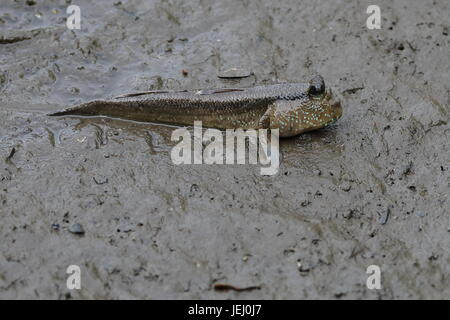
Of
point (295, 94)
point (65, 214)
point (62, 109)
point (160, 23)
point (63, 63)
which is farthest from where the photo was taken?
point (160, 23)

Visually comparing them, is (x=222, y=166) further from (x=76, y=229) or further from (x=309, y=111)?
(x=76, y=229)

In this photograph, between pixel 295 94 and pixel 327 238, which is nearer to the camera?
pixel 327 238

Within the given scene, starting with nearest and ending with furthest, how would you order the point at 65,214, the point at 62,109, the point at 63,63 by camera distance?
1. the point at 65,214
2. the point at 62,109
3. the point at 63,63

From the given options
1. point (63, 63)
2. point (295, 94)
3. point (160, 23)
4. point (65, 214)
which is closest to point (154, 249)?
point (65, 214)

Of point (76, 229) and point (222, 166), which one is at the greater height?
point (222, 166)

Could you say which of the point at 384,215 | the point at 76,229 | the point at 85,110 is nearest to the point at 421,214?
the point at 384,215

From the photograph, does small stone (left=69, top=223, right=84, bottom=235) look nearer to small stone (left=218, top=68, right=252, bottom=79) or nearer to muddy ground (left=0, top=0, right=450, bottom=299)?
muddy ground (left=0, top=0, right=450, bottom=299)
